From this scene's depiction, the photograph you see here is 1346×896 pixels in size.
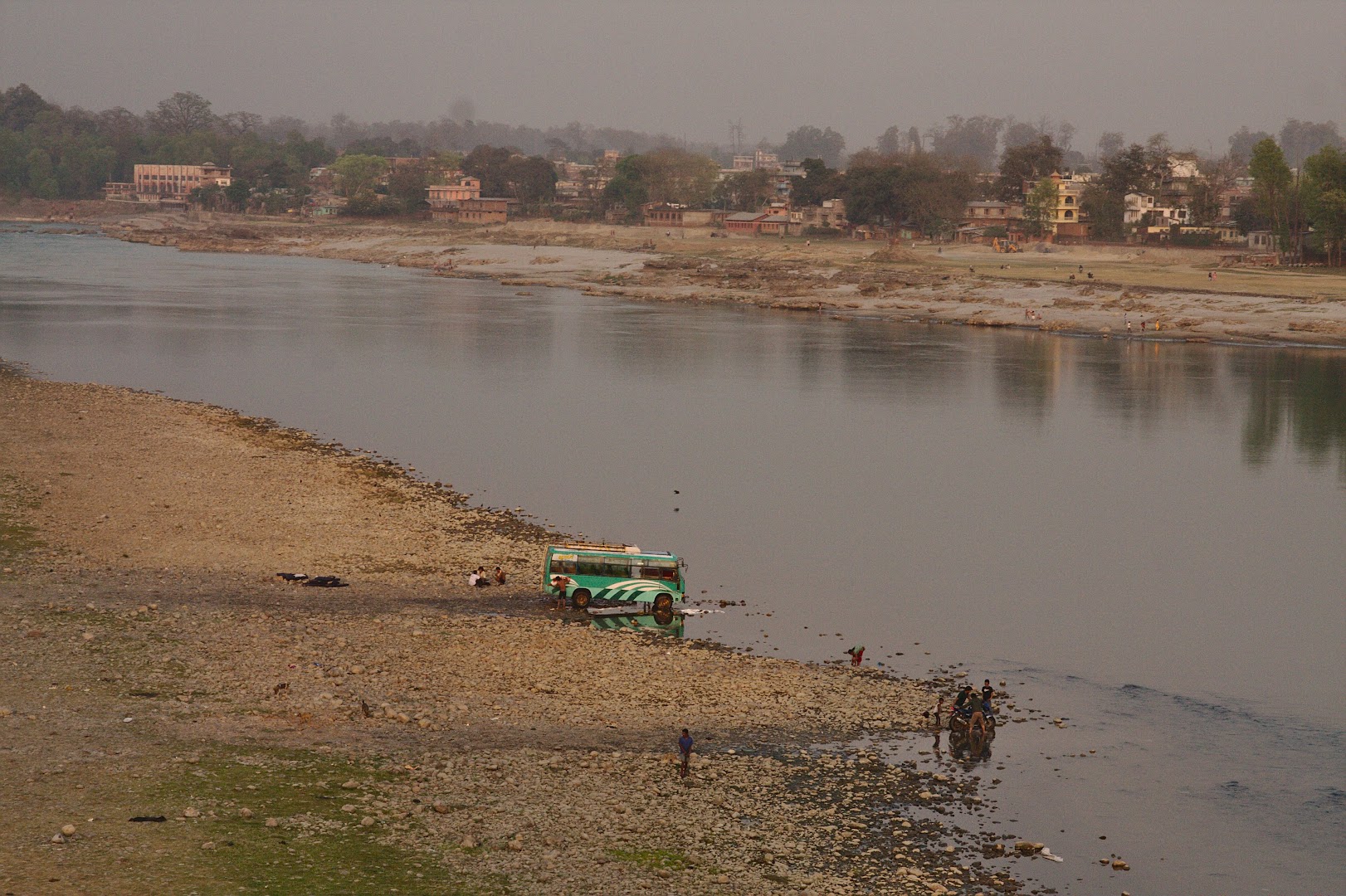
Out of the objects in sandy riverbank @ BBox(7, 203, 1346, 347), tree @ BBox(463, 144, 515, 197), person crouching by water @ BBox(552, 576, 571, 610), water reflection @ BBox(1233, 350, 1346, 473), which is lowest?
person crouching by water @ BBox(552, 576, 571, 610)

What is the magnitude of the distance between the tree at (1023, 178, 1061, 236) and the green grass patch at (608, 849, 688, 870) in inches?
4342

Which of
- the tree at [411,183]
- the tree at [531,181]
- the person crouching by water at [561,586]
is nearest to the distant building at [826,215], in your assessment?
the tree at [531,181]

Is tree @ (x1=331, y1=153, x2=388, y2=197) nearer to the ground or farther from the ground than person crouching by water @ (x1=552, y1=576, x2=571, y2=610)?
farther from the ground

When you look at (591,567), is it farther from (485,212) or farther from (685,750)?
(485,212)

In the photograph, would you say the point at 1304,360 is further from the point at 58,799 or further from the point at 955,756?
the point at 58,799

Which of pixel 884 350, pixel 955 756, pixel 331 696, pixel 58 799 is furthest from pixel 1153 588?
pixel 884 350

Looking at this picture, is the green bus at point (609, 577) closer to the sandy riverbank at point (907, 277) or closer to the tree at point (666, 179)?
the sandy riverbank at point (907, 277)

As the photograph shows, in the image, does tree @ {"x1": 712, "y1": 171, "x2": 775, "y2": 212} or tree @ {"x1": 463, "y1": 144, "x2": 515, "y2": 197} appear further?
tree @ {"x1": 463, "y1": 144, "x2": 515, "y2": 197}

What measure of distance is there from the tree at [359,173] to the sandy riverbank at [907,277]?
24556mm

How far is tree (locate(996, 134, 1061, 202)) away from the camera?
13075cm

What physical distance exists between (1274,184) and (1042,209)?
26558mm

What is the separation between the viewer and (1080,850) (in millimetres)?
16188

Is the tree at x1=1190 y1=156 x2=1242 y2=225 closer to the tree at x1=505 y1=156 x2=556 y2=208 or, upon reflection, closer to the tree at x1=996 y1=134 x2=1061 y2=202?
the tree at x1=996 y1=134 x2=1061 y2=202

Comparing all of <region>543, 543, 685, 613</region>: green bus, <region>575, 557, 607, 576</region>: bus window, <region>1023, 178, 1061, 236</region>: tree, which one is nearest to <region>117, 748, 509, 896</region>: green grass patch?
<region>543, 543, 685, 613</region>: green bus
